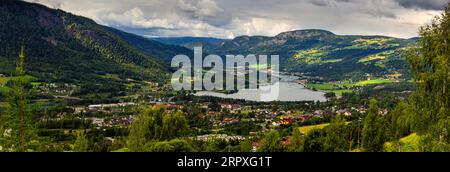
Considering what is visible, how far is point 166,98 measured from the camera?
180625mm

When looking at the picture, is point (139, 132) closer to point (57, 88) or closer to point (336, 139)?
point (336, 139)

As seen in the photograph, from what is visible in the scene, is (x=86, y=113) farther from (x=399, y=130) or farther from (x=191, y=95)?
(x=399, y=130)

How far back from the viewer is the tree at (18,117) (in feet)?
76.9

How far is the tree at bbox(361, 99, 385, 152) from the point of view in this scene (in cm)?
4047

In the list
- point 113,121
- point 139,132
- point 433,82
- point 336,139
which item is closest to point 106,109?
point 113,121

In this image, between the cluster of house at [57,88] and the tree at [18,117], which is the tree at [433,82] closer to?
the tree at [18,117]

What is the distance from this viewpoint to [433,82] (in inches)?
727

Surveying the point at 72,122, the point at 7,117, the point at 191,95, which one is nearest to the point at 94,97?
the point at 191,95

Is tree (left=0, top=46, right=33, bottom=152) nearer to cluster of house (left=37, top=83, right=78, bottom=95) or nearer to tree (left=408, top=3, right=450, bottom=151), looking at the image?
tree (left=408, top=3, right=450, bottom=151)

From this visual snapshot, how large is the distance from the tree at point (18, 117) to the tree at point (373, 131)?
30761mm

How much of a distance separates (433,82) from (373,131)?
2374 cm

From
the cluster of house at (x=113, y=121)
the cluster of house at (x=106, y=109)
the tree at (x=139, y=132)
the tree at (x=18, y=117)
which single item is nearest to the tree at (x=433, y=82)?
the tree at (x=18, y=117)

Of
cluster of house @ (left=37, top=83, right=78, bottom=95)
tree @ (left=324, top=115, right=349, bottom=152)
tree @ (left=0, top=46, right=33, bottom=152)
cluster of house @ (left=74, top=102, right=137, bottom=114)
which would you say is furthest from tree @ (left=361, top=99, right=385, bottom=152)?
cluster of house @ (left=37, top=83, right=78, bottom=95)
